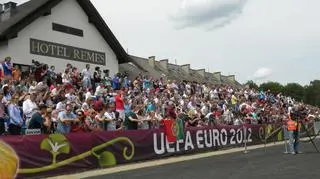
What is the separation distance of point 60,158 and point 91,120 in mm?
3223

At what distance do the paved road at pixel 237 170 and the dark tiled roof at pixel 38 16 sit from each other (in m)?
14.6

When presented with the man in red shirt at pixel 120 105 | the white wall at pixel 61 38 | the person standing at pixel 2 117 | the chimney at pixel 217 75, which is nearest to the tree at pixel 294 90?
the chimney at pixel 217 75

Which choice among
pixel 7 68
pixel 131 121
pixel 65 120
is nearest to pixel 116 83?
pixel 7 68

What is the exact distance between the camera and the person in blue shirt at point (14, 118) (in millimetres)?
15289

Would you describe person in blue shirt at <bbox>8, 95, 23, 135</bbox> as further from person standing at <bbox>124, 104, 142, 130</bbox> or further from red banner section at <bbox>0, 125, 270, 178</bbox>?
person standing at <bbox>124, 104, 142, 130</bbox>

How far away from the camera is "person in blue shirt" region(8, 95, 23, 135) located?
15.3 metres

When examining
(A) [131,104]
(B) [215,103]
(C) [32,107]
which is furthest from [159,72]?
(C) [32,107]

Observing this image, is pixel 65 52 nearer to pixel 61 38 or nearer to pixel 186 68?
pixel 61 38

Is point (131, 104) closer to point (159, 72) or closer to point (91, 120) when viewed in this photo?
point (91, 120)

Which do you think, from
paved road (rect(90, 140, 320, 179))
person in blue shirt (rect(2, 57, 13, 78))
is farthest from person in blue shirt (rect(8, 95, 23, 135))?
person in blue shirt (rect(2, 57, 13, 78))

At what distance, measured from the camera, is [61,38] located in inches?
1217

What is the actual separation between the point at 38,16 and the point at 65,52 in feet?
9.13

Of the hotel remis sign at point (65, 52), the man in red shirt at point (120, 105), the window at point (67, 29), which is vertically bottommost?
the man in red shirt at point (120, 105)

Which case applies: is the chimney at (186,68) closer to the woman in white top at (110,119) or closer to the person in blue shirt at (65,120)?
the woman in white top at (110,119)
